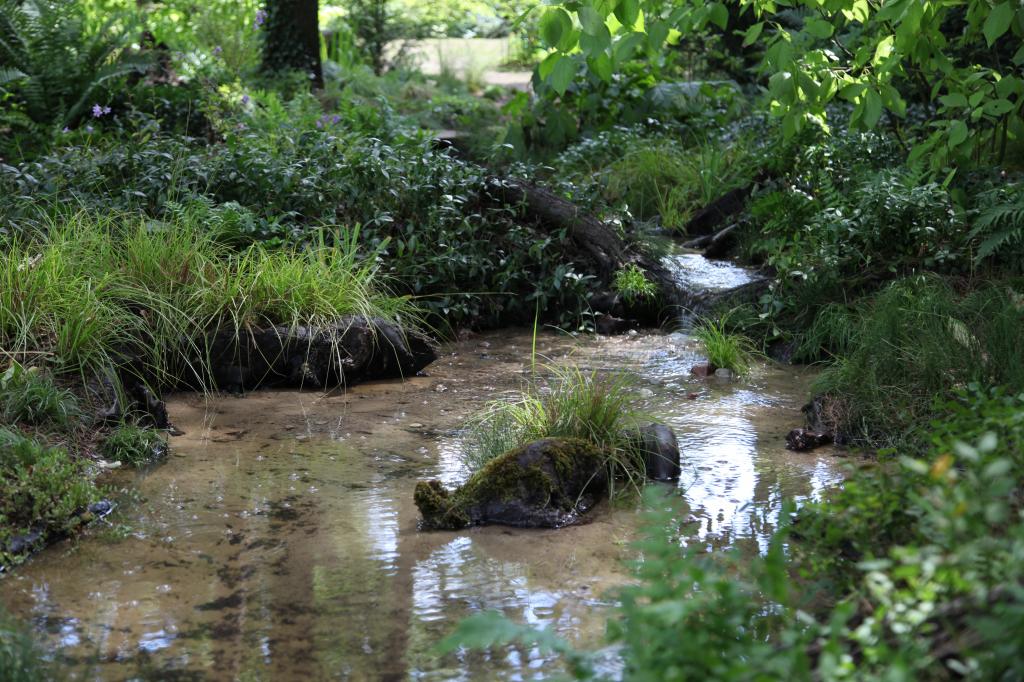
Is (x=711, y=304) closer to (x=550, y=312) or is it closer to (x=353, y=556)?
(x=550, y=312)

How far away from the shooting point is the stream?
347cm

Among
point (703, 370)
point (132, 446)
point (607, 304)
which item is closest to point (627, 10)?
point (132, 446)

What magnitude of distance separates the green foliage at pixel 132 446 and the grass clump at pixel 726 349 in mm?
3825

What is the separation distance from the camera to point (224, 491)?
16.4 feet

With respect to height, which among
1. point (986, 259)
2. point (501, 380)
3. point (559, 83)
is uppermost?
point (559, 83)

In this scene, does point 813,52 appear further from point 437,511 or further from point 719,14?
point 437,511

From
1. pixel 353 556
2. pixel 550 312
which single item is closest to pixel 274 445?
pixel 353 556

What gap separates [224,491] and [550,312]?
4436 millimetres

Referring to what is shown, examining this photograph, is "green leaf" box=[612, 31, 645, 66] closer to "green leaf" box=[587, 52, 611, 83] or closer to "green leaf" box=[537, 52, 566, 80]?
"green leaf" box=[587, 52, 611, 83]

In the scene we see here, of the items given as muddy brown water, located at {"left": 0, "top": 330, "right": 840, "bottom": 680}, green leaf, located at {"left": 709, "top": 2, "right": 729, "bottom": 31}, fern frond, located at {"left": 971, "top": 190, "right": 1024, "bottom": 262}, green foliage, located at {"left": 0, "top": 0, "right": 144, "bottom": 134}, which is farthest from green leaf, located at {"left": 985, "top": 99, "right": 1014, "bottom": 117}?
green foliage, located at {"left": 0, "top": 0, "right": 144, "bottom": 134}

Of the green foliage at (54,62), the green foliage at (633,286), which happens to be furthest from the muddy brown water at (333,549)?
the green foliage at (54,62)

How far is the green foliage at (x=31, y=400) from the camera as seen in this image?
5.18 meters

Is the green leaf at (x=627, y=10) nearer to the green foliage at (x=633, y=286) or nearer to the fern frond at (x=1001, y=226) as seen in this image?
the fern frond at (x=1001, y=226)

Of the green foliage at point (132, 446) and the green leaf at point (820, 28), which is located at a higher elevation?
the green leaf at point (820, 28)
